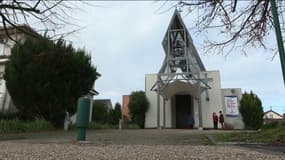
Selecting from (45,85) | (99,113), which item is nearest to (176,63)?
(99,113)

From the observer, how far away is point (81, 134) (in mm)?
7332

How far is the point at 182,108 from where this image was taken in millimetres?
26969

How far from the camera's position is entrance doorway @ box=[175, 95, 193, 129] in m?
26.5

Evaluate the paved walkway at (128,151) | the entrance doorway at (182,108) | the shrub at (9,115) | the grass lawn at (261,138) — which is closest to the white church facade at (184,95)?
the entrance doorway at (182,108)

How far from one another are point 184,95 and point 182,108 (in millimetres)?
1398

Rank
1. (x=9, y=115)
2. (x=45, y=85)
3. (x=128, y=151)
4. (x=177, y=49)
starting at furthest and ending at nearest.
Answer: (x=177, y=49), (x=9, y=115), (x=45, y=85), (x=128, y=151)

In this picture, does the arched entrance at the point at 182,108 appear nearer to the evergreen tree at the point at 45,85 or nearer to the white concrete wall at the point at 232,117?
the white concrete wall at the point at 232,117

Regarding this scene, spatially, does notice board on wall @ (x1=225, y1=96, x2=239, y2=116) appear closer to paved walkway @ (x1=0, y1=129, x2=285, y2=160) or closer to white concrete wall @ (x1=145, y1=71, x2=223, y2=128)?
white concrete wall @ (x1=145, y1=71, x2=223, y2=128)

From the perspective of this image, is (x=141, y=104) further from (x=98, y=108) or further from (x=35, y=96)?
(x=35, y=96)

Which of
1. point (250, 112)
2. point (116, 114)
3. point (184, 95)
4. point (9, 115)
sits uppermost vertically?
point (184, 95)

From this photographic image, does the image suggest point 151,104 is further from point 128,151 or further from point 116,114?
point 128,151

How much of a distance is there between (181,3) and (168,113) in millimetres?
19743

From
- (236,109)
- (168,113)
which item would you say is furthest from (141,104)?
(236,109)

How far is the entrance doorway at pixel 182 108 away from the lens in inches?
1042
